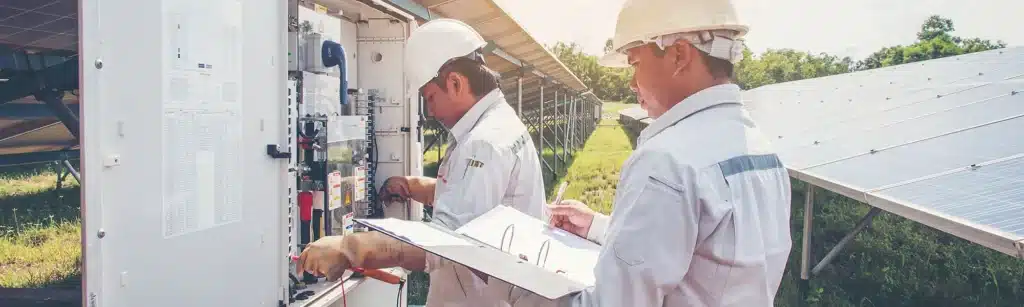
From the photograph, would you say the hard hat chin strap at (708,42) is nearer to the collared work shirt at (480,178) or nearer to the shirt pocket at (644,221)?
the shirt pocket at (644,221)

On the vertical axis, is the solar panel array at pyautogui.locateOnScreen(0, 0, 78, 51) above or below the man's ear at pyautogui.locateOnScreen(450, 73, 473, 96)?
above

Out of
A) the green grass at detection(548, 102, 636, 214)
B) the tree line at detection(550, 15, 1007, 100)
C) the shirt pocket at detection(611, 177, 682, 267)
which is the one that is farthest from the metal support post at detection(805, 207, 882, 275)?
the tree line at detection(550, 15, 1007, 100)

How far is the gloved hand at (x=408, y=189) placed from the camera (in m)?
3.83

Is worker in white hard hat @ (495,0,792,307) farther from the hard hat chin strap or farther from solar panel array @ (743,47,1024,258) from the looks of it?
solar panel array @ (743,47,1024,258)

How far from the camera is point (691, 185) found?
5.06ft

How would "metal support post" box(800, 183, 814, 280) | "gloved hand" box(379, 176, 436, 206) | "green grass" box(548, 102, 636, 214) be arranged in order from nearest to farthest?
"gloved hand" box(379, 176, 436, 206)
"metal support post" box(800, 183, 814, 280)
"green grass" box(548, 102, 636, 214)

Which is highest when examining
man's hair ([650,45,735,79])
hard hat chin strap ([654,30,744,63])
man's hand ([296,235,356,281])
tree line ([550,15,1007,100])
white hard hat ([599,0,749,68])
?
tree line ([550,15,1007,100])

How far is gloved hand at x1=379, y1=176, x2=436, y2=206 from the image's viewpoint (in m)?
3.83

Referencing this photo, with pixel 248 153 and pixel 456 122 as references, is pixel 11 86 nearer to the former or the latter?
pixel 248 153

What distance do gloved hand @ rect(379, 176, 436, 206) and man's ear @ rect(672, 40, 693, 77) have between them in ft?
7.36

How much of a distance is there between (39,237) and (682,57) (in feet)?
26.3

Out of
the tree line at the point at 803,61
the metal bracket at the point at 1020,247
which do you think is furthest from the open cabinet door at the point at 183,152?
the tree line at the point at 803,61

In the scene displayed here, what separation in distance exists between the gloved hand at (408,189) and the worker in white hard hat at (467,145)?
822mm

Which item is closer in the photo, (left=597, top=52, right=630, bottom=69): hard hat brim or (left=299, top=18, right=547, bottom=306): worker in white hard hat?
(left=597, top=52, right=630, bottom=69): hard hat brim
